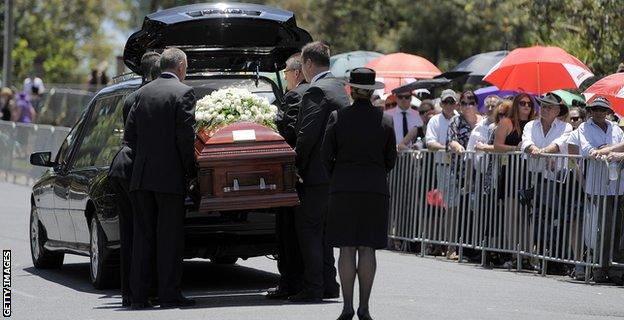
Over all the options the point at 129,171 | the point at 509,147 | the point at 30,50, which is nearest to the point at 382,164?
the point at 129,171

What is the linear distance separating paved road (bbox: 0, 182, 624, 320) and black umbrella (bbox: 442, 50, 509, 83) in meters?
5.22

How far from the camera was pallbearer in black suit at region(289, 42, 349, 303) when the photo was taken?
11945 millimetres

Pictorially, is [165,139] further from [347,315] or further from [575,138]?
[575,138]

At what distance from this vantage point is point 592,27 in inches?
911

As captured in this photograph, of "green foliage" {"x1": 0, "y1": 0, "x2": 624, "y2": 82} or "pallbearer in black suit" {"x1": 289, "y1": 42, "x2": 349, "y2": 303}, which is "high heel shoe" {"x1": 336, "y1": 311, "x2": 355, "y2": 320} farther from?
"green foliage" {"x1": 0, "y1": 0, "x2": 624, "y2": 82}

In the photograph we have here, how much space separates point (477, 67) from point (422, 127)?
9.88 feet

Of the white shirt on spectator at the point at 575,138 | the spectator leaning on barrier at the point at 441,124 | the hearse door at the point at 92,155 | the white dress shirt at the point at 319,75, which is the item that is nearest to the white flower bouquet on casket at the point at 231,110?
the white dress shirt at the point at 319,75

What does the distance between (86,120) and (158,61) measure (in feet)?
6.63

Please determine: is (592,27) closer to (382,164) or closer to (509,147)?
(509,147)

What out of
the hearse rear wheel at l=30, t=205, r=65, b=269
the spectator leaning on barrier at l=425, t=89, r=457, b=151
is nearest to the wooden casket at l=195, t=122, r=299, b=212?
the hearse rear wheel at l=30, t=205, r=65, b=269

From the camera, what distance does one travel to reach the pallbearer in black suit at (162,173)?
38.9 ft

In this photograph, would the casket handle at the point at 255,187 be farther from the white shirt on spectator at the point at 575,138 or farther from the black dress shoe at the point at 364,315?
the white shirt on spectator at the point at 575,138

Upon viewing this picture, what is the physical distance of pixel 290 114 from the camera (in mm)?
12336

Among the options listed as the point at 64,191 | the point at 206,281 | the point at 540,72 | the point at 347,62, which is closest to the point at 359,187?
the point at 206,281
